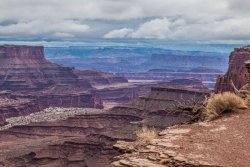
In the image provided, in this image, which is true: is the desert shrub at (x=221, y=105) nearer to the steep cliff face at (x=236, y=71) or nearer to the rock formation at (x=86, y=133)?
the steep cliff face at (x=236, y=71)

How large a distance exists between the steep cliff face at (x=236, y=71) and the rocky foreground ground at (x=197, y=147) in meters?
51.9

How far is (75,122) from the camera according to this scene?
11825 cm

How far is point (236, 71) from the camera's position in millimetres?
82125

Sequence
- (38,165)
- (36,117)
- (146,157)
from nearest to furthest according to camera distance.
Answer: (146,157) → (38,165) → (36,117)

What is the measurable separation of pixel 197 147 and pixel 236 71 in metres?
70.5

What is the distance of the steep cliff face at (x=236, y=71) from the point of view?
2724 inches

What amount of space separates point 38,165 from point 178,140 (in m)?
72.5

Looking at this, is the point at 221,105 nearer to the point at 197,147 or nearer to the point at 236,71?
the point at 197,147

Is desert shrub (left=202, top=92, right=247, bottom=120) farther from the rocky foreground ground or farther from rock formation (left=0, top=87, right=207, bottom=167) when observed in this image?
rock formation (left=0, top=87, right=207, bottom=167)

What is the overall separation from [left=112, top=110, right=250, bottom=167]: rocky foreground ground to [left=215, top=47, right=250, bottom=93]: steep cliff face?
2042 inches

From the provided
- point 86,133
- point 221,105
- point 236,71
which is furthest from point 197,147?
point 86,133

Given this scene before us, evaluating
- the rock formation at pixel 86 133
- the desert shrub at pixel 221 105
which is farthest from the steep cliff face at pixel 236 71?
the desert shrub at pixel 221 105

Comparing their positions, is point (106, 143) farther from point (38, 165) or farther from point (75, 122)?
point (75, 122)

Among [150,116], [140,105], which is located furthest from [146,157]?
[140,105]
